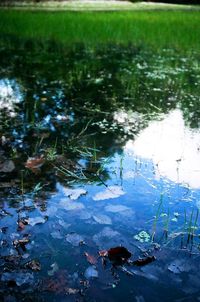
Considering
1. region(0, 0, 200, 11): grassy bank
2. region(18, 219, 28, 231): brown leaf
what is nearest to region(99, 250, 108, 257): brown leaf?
region(18, 219, 28, 231): brown leaf

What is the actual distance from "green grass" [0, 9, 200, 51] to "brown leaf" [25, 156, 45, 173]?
344 inches

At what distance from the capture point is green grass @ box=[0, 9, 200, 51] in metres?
12.6

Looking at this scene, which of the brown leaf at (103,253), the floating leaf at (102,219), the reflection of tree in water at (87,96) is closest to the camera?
the brown leaf at (103,253)

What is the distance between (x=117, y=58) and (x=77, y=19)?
7.61m

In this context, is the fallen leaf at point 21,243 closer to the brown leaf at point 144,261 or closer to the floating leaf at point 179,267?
the brown leaf at point 144,261

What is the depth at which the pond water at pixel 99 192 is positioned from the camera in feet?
7.64

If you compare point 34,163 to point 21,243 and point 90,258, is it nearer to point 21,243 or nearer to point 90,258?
point 21,243

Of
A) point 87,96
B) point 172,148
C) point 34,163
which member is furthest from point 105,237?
point 87,96

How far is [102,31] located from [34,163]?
11.2 m

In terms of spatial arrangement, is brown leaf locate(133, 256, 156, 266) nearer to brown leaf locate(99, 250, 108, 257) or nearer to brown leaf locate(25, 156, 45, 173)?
brown leaf locate(99, 250, 108, 257)

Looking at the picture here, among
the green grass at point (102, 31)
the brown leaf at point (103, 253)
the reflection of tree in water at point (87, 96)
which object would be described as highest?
the green grass at point (102, 31)

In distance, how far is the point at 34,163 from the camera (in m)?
3.84

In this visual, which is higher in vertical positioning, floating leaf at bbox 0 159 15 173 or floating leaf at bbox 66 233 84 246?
floating leaf at bbox 0 159 15 173

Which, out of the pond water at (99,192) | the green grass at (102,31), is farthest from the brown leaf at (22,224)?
the green grass at (102,31)
